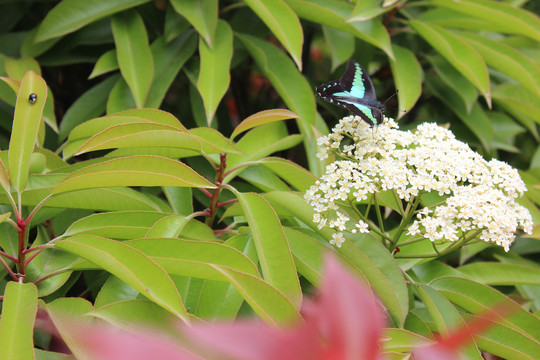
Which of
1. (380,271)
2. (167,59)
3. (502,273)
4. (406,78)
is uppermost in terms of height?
(167,59)

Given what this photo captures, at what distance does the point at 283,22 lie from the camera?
1.22 metres

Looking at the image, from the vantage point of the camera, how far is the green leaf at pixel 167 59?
1.34 meters

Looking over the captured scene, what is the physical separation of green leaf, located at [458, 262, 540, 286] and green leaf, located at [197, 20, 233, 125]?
2.25 ft

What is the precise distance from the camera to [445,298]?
958 mm

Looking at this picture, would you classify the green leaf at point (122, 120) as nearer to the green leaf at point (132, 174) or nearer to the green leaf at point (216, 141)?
the green leaf at point (216, 141)

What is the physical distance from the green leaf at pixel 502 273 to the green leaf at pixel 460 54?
0.40m

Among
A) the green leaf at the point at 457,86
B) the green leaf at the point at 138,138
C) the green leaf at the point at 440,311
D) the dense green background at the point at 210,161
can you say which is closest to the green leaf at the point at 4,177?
the dense green background at the point at 210,161

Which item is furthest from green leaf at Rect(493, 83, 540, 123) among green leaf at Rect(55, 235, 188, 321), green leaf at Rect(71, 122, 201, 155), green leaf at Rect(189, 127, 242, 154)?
green leaf at Rect(55, 235, 188, 321)

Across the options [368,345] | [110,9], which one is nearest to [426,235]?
[368,345]

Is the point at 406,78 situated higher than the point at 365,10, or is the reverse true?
the point at 365,10

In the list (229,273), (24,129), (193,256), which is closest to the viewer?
(229,273)

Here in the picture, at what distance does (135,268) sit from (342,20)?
0.86 meters

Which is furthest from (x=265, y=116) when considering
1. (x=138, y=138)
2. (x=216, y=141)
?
Result: (x=138, y=138)

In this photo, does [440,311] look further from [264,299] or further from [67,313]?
[67,313]
